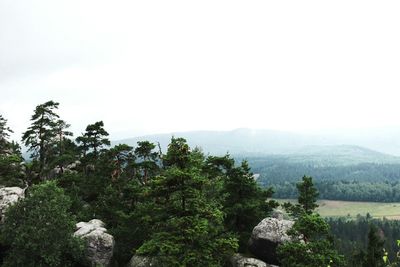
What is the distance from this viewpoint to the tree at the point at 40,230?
38031 millimetres

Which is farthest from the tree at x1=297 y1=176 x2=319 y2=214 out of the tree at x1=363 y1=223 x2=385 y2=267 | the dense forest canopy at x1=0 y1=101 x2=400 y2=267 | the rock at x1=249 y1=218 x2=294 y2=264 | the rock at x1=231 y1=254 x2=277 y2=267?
the rock at x1=231 y1=254 x2=277 y2=267

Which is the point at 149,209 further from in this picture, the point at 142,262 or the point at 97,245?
the point at 97,245

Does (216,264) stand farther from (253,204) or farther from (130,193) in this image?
(130,193)

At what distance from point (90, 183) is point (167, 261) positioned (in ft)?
103

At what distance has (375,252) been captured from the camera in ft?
186

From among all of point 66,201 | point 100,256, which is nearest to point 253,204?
point 100,256

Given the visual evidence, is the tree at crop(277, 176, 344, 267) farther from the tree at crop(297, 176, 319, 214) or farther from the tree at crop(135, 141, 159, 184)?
the tree at crop(135, 141, 159, 184)

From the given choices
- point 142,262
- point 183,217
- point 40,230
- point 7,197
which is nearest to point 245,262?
point 142,262

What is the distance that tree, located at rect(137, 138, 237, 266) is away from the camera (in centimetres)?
3112

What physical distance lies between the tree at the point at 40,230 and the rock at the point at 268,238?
19665 millimetres

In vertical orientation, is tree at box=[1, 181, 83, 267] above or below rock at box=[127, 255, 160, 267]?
above

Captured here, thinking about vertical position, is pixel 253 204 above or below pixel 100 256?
above

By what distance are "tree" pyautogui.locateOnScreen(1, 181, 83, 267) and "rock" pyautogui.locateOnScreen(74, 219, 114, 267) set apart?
1.98 meters

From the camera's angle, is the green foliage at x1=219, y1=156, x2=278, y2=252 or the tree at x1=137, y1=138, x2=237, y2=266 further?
the green foliage at x1=219, y1=156, x2=278, y2=252
